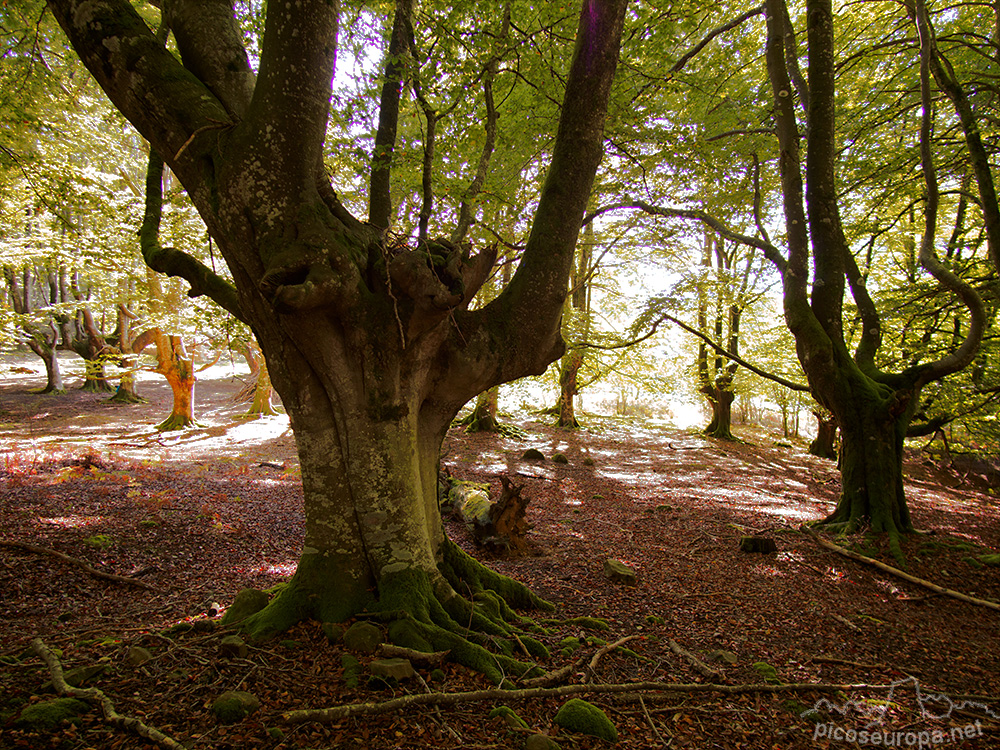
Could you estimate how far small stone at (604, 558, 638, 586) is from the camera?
4953 millimetres

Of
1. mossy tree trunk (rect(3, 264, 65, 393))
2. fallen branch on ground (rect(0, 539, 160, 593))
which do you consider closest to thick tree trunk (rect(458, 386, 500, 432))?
fallen branch on ground (rect(0, 539, 160, 593))

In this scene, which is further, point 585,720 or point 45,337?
point 45,337

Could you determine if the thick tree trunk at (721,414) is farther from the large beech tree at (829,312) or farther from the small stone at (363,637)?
the small stone at (363,637)

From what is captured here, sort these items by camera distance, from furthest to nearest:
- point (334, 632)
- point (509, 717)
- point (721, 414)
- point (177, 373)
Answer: point (721, 414) → point (177, 373) → point (334, 632) → point (509, 717)

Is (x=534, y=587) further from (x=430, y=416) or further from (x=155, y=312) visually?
(x=155, y=312)

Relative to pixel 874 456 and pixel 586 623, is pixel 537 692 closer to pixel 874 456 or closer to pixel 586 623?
pixel 586 623

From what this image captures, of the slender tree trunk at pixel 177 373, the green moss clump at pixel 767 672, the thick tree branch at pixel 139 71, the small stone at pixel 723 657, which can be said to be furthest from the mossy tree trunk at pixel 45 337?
the green moss clump at pixel 767 672

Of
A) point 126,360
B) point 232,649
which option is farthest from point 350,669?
point 126,360

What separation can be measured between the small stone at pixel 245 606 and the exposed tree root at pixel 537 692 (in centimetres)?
122

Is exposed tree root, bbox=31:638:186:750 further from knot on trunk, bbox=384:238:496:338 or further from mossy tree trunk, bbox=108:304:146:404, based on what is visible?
mossy tree trunk, bbox=108:304:146:404

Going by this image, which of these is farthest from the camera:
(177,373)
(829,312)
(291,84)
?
(177,373)

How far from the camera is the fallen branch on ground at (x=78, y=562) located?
4.08 metres

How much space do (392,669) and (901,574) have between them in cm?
579

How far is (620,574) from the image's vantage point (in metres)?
4.97
